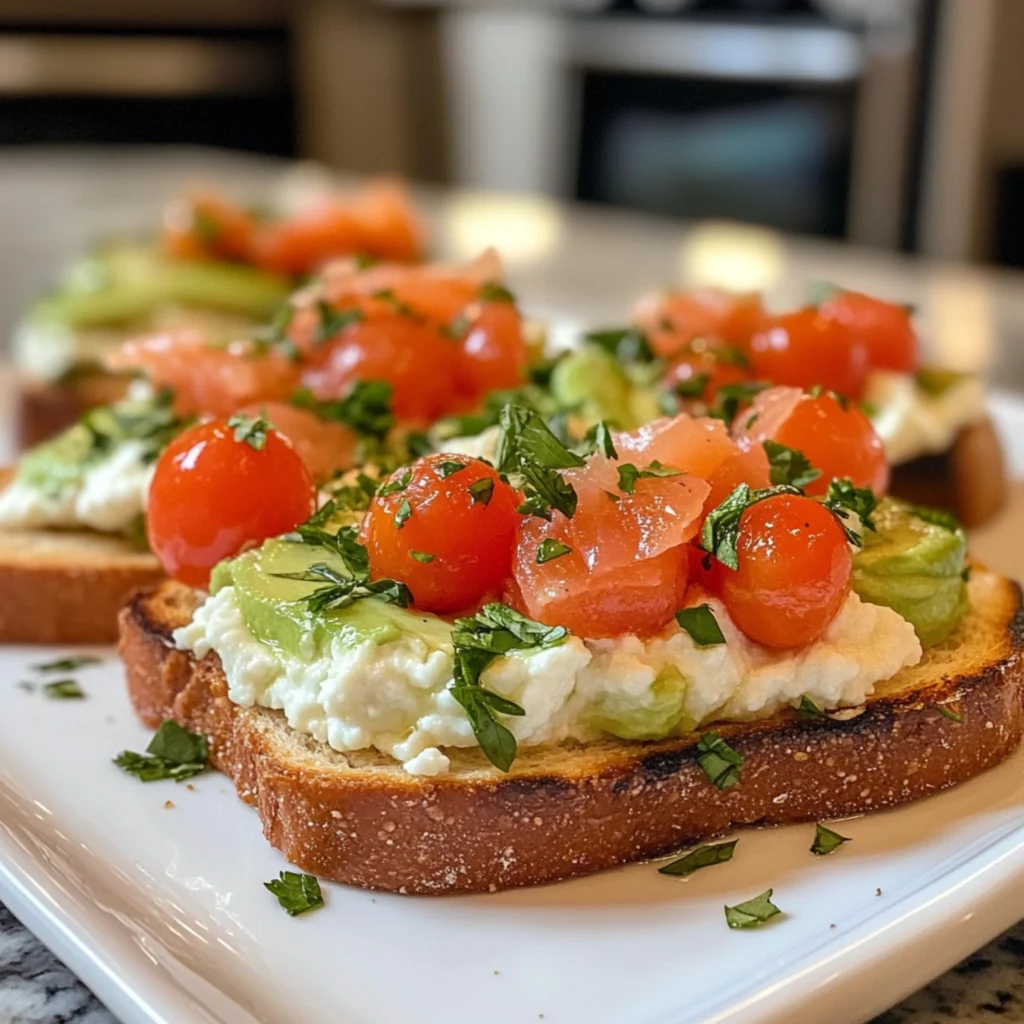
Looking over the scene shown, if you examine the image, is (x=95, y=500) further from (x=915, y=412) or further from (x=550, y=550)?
(x=915, y=412)

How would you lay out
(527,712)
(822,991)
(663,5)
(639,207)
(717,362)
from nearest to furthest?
(822,991) < (527,712) < (717,362) < (663,5) < (639,207)

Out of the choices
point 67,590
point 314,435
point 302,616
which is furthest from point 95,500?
point 302,616

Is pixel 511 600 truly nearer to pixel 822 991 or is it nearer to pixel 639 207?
pixel 822 991

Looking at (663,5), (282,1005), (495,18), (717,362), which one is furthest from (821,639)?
(495,18)

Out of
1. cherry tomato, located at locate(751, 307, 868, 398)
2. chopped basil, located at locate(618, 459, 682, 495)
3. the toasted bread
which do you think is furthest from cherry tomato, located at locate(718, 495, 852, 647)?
the toasted bread

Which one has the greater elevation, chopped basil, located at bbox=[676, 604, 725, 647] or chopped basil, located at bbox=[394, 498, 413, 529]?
chopped basil, located at bbox=[394, 498, 413, 529]

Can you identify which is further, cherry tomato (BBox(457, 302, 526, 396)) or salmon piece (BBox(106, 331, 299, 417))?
cherry tomato (BBox(457, 302, 526, 396))

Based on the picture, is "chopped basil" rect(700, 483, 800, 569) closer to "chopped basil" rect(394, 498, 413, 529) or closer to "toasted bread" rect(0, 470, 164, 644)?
"chopped basil" rect(394, 498, 413, 529)
